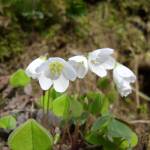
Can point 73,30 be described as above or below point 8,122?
above

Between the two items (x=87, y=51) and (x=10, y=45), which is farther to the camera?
(x=87, y=51)

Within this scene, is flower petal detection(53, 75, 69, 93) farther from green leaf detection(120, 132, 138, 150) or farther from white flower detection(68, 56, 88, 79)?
green leaf detection(120, 132, 138, 150)

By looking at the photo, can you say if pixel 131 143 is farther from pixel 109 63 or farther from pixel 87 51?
pixel 87 51

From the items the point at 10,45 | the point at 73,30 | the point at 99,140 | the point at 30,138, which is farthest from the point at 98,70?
the point at 73,30

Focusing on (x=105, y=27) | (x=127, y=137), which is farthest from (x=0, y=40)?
(x=127, y=137)

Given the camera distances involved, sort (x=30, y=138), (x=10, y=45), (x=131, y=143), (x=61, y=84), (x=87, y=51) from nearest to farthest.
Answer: (x=30, y=138)
(x=61, y=84)
(x=131, y=143)
(x=10, y=45)
(x=87, y=51)

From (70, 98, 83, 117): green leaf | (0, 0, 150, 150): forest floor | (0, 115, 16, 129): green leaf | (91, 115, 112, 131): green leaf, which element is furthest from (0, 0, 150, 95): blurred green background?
(91, 115, 112, 131): green leaf
